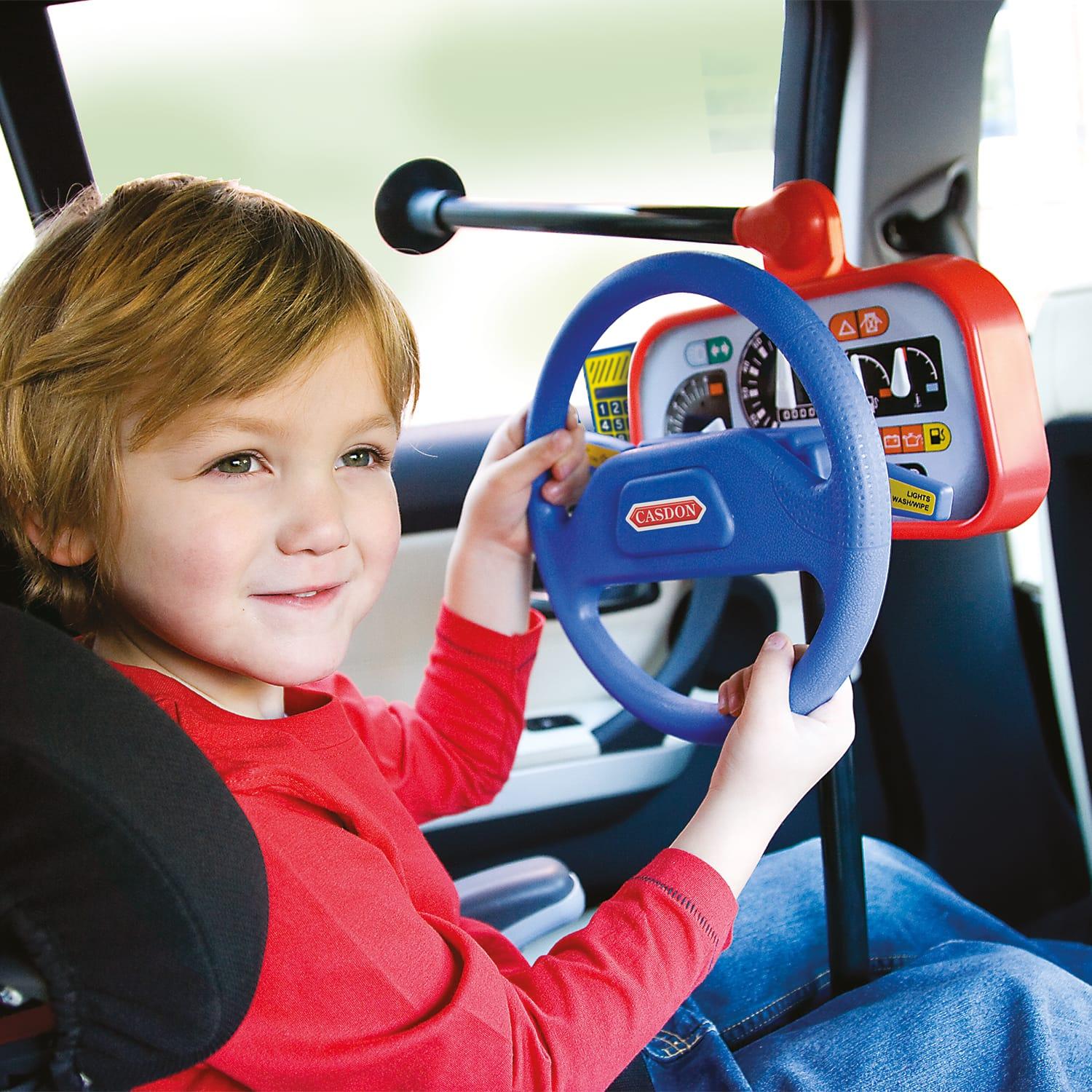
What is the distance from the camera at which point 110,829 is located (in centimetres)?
55

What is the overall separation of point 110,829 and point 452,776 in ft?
2.00

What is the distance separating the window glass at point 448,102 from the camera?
1349 millimetres

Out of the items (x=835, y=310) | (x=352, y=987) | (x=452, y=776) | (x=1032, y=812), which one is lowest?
(x=1032, y=812)

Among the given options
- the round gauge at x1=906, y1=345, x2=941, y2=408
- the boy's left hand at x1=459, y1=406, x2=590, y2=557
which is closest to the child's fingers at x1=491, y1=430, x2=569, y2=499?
the boy's left hand at x1=459, y1=406, x2=590, y2=557

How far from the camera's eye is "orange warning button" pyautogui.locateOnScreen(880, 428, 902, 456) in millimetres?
854

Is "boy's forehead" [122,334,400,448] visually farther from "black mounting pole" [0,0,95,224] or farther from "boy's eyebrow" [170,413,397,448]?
"black mounting pole" [0,0,95,224]

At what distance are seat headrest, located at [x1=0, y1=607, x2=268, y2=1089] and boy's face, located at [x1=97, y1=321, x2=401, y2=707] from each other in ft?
0.52

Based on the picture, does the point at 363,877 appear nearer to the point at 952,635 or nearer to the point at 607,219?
the point at 607,219

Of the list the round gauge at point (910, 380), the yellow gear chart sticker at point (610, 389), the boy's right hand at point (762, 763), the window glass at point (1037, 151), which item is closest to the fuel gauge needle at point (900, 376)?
the round gauge at point (910, 380)

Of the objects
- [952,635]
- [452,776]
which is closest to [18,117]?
[452,776]

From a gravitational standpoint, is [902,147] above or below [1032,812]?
above

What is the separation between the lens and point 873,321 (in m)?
0.85

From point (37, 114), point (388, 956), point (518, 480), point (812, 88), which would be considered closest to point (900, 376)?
point (518, 480)

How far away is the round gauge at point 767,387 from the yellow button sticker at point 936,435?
0.40 ft
